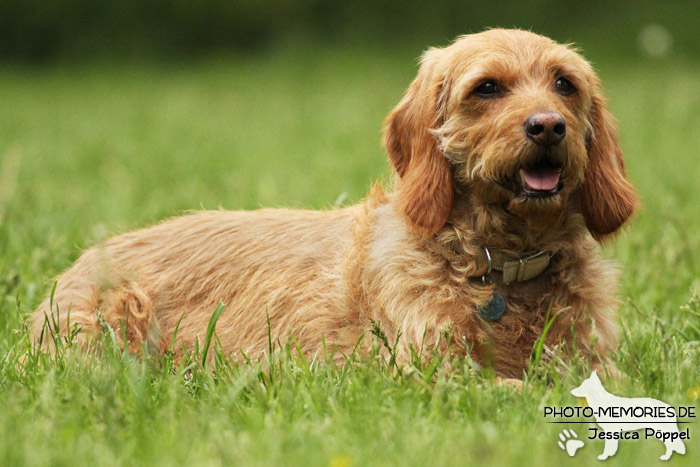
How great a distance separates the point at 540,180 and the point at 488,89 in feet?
1.41

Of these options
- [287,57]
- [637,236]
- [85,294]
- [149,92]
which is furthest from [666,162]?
[287,57]

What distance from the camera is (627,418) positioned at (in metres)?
2.99

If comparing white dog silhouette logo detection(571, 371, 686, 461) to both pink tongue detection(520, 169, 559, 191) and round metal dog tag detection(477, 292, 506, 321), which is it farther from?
pink tongue detection(520, 169, 559, 191)

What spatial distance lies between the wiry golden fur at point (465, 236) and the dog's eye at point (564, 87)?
0.08ft

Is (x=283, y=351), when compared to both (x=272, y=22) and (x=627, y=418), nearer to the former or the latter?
(x=627, y=418)

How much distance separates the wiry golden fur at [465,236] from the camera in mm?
3713

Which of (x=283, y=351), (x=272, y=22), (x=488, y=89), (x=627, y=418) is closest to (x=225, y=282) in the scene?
(x=283, y=351)

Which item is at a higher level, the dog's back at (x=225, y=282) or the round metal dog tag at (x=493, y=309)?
the round metal dog tag at (x=493, y=309)

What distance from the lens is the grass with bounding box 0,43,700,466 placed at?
2.80 m

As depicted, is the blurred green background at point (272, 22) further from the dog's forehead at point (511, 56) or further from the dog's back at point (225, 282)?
the dog's forehead at point (511, 56)

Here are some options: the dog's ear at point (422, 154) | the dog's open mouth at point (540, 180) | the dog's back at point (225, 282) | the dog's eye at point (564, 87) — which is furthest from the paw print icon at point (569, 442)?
the dog's eye at point (564, 87)

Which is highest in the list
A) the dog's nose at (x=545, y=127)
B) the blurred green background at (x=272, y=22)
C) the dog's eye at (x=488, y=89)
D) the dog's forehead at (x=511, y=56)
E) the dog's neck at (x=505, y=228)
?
the dog's forehead at (x=511, y=56)

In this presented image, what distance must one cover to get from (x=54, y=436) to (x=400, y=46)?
64.4ft

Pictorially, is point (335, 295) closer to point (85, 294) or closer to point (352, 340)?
point (352, 340)
